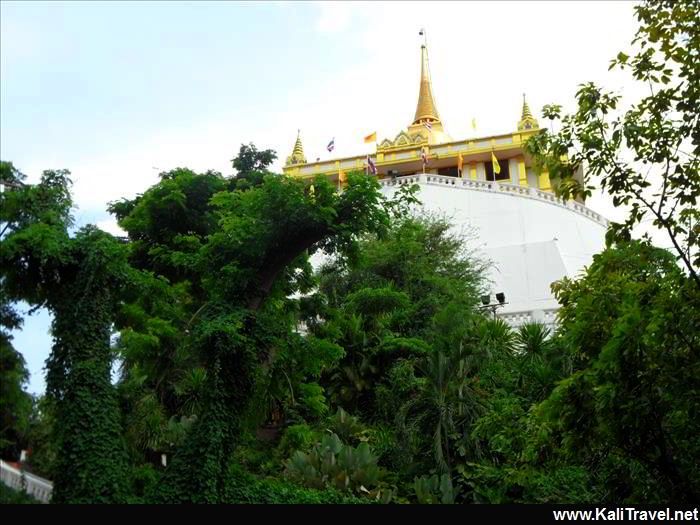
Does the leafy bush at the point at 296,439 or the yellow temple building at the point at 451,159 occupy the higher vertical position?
the yellow temple building at the point at 451,159

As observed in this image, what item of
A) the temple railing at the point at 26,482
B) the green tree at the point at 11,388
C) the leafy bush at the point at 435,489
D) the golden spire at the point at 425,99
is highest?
the golden spire at the point at 425,99

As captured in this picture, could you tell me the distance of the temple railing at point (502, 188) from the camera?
28.4 metres

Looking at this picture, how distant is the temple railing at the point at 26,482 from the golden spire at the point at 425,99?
33.6m

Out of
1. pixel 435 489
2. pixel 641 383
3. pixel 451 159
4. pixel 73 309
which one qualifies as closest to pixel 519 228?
pixel 451 159

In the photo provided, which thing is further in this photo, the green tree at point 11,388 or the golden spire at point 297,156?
the golden spire at point 297,156

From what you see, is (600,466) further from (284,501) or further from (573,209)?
(573,209)

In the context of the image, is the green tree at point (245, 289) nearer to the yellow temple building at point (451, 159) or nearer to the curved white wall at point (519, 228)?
the curved white wall at point (519, 228)

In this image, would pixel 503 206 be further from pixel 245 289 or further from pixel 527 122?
pixel 245 289

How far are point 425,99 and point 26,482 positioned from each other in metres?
35.5

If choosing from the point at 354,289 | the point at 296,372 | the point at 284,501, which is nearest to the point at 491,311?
the point at 354,289

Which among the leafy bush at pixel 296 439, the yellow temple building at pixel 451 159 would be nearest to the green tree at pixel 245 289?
the leafy bush at pixel 296 439

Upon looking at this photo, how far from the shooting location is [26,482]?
10789 millimetres

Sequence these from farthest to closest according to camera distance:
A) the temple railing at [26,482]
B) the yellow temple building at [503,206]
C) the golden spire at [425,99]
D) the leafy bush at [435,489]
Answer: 1. the golden spire at [425,99]
2. the yellow temple building at [503,206]
3. the leafy bush at [435,489]
4. the temple railing at [26,482]

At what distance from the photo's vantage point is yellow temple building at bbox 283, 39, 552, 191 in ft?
114
